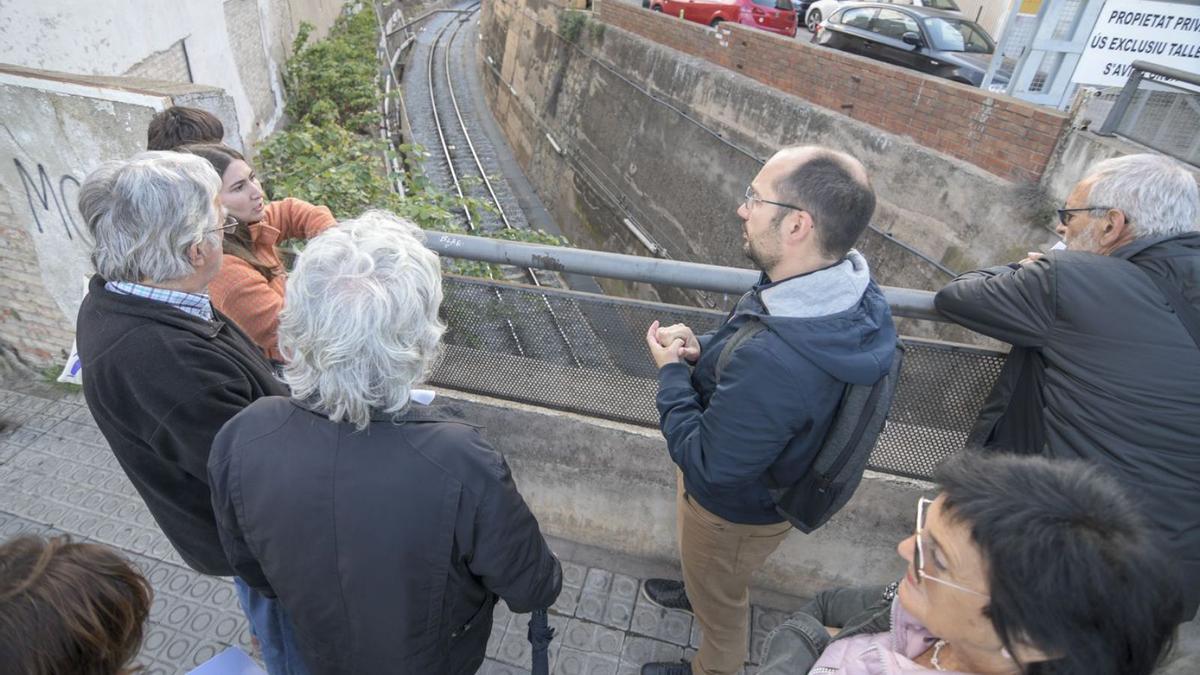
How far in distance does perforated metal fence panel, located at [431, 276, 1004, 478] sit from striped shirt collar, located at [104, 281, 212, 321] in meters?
0.92

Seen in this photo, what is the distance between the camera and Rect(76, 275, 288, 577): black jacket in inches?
65.5

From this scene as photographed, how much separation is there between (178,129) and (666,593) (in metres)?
2.90

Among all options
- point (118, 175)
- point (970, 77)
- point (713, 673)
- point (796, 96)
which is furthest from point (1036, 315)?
point (970, 77)

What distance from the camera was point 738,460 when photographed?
67.2 inches

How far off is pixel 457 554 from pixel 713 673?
135 centimetres

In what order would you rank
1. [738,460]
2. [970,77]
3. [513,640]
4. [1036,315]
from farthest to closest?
1. [970,77]
2. [513,640]
3. [1036,315]
4. [738,460]

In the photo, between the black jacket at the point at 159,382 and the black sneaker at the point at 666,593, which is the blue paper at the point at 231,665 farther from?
the black sneaker at the point at 666,593

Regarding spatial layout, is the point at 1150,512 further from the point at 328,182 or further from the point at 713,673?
the point at 328,182

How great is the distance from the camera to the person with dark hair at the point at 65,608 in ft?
3.54

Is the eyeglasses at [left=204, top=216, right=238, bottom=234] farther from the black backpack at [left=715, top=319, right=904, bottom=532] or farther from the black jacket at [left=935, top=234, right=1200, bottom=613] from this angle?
the black jacket at [left=935, top=234, right=1200, bottom=613]

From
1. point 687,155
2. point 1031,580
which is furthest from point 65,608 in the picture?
point 687,155

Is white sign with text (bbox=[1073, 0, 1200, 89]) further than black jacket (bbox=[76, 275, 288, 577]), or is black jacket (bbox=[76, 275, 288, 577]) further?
white sign with text (bbox=[1073, 0, 1200, 89])

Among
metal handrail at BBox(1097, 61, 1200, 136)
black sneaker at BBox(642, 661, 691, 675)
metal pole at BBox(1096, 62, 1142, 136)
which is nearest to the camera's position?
black sneaker at BBox(642, 661, 691, 675)

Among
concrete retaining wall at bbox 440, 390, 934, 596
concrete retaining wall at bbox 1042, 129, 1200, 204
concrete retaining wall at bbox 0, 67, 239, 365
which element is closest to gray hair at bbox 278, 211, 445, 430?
concrete retaining wall at bbox 440, 390, 934, 596
